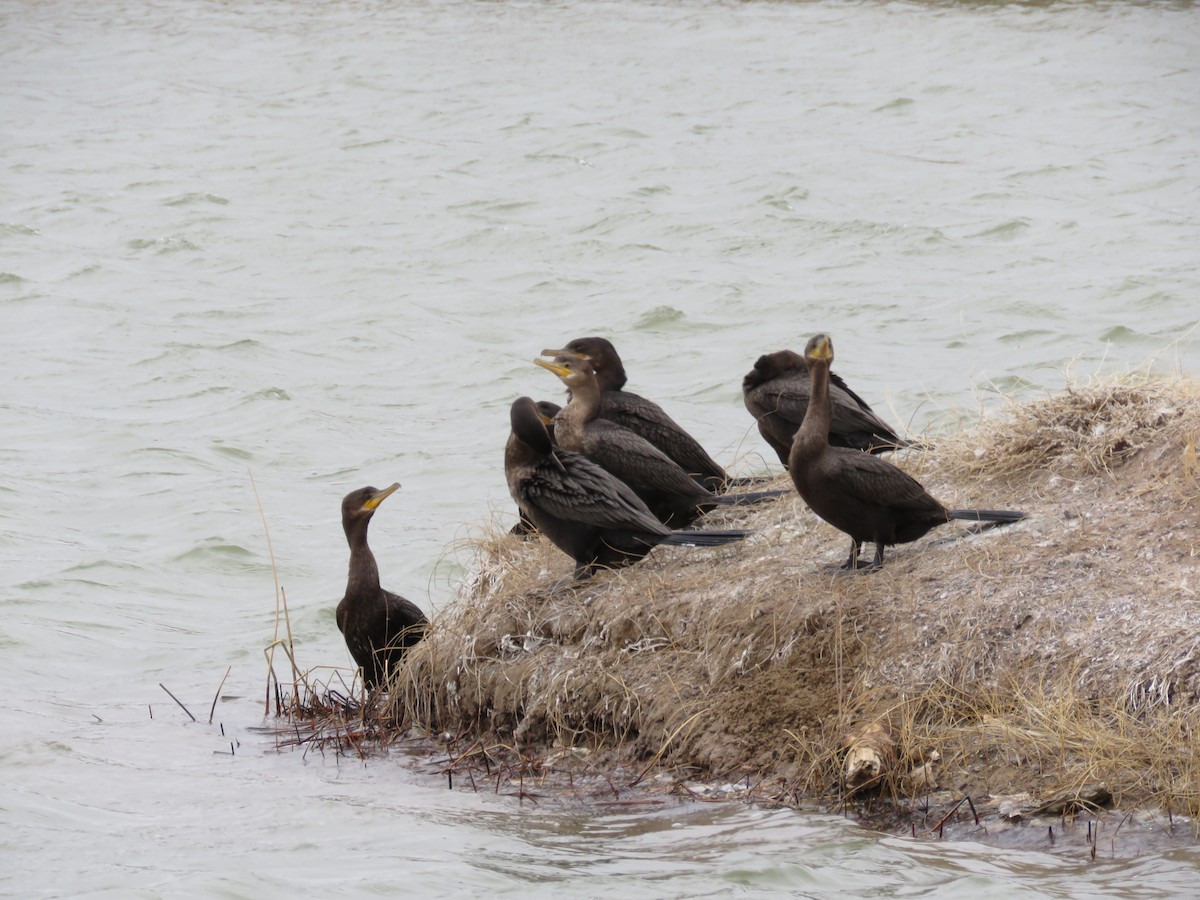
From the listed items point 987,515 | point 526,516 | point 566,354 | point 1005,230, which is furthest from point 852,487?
point 1005,230

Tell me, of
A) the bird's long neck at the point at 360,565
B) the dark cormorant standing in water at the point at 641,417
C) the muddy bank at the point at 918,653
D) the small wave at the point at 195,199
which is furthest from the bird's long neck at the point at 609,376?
the small wave at the point at 195,199

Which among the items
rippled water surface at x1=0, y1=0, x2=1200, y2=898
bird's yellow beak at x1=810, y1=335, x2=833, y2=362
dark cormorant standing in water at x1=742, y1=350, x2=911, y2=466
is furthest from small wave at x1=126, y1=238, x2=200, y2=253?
bird's yellow beak at x1=810, y1=335, x2=833, y2=362

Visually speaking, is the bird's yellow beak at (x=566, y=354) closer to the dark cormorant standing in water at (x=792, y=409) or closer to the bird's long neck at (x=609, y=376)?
the bird's long neck at (x=609, y=376)

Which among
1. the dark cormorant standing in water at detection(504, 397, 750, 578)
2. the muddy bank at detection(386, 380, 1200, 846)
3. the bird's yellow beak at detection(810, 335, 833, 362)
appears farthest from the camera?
the dark cormorant standing in water at detection(504, 397, 750, 578)

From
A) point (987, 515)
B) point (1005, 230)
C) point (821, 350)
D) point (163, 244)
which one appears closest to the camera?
point (821, 350)

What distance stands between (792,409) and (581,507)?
1.39 m

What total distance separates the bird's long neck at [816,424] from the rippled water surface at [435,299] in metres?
1.46

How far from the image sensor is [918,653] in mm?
5895

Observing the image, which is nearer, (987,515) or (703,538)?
(987,515)

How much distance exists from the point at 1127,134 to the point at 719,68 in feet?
18.9

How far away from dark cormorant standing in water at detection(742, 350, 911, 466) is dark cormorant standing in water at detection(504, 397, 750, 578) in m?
0.94

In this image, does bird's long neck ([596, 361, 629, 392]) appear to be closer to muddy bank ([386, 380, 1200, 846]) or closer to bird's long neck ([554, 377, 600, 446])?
bird's long neck ([554, 377, 600, 446])

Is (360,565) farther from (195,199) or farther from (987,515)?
(195,199)

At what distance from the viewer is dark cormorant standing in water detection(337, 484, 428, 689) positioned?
7.28 metres
